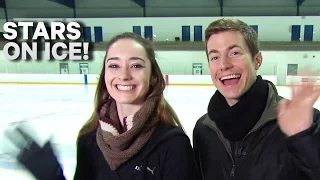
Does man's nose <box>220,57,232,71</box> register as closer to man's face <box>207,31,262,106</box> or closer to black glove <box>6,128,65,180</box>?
man's face <box>207,31,262,106</box>

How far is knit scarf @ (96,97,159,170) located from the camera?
111 cm

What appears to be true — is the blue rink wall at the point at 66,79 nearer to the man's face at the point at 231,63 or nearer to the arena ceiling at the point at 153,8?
the arena ceiling at the point at 153,8

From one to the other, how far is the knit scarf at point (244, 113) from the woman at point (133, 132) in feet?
0.63

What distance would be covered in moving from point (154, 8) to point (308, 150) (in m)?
14.4

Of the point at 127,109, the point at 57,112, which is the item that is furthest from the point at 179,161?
the point at 57,112

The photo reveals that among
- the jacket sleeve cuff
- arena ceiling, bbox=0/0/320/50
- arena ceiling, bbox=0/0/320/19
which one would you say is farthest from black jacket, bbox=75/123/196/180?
arena ceiling, bbox=0/0/320/19

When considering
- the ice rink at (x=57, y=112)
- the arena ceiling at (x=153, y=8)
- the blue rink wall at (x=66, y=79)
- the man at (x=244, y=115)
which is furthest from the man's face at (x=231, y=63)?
the arena ceiling at (x=153, y=8)

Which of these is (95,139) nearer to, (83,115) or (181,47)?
(83,115)

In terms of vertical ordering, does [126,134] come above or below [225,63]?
below

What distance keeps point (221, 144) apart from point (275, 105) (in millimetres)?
261

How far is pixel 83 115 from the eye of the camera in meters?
5.67

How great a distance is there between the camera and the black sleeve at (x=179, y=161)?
104 cm

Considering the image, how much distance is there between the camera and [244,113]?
1175mm

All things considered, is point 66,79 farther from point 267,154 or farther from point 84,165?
point 267,154
